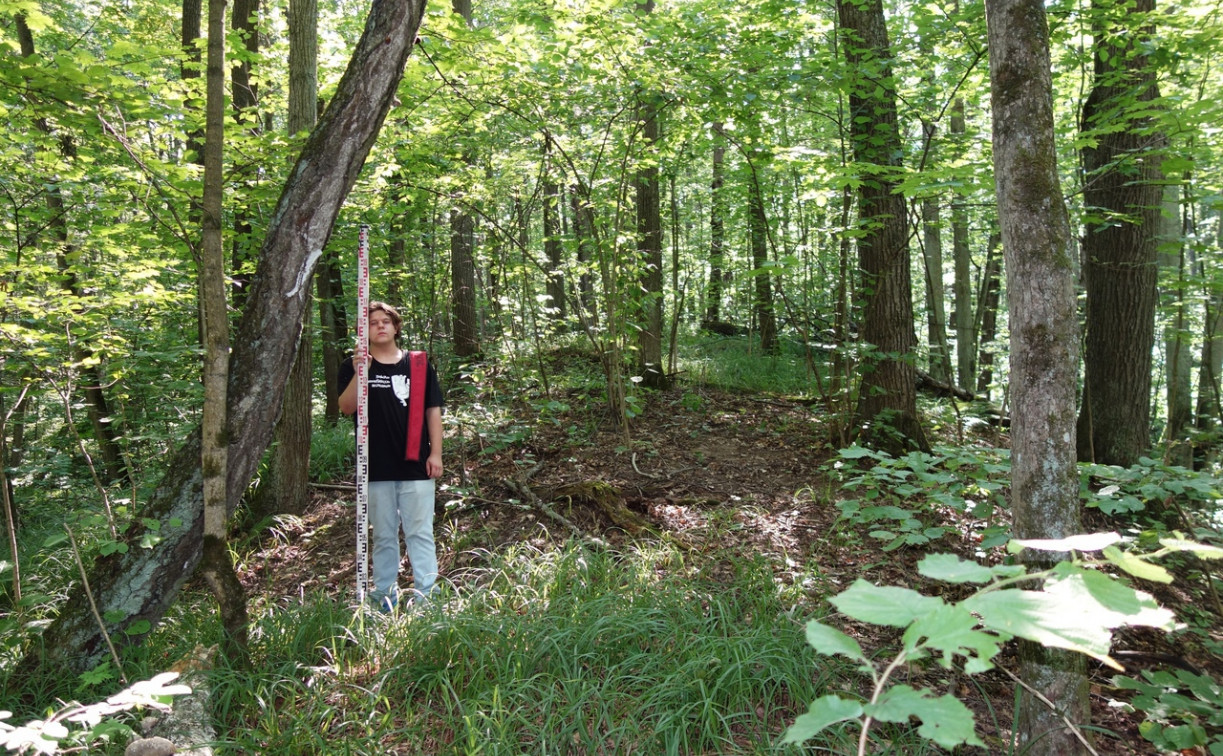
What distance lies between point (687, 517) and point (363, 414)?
102 inches

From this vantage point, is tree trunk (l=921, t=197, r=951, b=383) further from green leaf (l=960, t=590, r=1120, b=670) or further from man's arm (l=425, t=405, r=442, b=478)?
green leaf (l=960, t=590, r=1120, b=670)

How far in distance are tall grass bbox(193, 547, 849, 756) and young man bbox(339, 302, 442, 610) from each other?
0.60 metres

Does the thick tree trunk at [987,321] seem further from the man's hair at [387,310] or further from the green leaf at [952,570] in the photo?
the green leaf at [952,570]

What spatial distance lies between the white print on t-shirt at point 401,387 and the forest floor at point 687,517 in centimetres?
125

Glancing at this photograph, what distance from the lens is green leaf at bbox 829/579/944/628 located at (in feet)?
2.77

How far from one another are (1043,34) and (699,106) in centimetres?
→ 396

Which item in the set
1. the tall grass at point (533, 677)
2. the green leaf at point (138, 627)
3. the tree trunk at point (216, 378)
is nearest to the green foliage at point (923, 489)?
the tall grass at point (533, 677)

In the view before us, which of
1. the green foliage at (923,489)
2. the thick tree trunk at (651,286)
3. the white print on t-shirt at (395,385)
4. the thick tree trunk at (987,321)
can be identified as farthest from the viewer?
the thick tree trunk at (987,321)

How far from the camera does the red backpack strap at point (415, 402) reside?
4.27 meters

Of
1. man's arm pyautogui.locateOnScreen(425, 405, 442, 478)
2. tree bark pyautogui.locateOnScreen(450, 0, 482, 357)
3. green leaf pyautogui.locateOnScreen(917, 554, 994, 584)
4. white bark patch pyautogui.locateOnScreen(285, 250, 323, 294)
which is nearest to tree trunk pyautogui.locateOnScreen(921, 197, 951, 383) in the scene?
tree bark pyautogui.locateOnScreen(450, 0, 482, 357)

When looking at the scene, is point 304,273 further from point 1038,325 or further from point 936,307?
point 936,307

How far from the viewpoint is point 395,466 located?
4277mm

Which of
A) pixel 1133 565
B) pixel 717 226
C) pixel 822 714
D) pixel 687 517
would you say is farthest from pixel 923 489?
pixel 717 226

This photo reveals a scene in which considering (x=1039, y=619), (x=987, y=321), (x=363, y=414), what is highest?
(x=987, y=321)
